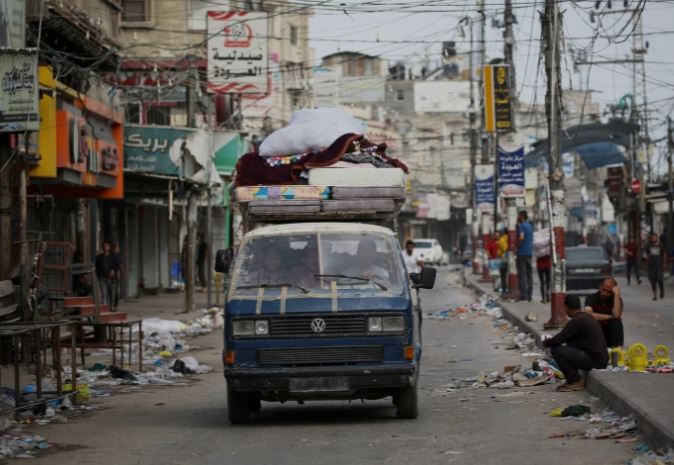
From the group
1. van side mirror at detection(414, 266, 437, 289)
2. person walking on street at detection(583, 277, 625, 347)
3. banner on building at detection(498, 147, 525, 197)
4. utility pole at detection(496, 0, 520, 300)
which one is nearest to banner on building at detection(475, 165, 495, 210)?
utility pole at detection(496, 0, 520, 300)

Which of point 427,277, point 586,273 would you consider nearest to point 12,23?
point 427,277

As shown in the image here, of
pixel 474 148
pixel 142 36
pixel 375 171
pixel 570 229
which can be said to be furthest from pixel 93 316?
pixel 570 229

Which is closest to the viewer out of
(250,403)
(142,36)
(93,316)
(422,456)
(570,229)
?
(422,456)

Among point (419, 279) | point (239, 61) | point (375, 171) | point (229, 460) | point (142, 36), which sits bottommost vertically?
point (229, 460)

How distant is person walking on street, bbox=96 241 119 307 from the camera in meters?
34.2

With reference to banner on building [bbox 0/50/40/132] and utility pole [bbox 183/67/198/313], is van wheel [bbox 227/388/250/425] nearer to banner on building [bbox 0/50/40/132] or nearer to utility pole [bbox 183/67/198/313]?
banner on building [bbox 0/50/40/132]

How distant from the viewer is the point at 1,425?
13367mm

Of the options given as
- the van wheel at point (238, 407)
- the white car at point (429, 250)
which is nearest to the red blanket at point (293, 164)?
the van wheel at point (238, 407)

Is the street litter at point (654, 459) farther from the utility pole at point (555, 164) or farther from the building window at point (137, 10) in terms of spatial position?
the building window at point (137, 10)

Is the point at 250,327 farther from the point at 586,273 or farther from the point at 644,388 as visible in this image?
the point at 586,273

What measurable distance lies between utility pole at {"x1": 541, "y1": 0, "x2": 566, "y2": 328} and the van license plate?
1111 cm

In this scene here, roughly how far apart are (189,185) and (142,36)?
60.6 ft

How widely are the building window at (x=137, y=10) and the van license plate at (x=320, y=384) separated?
42882 mm

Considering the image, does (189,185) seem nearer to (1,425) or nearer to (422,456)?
(1,425)
